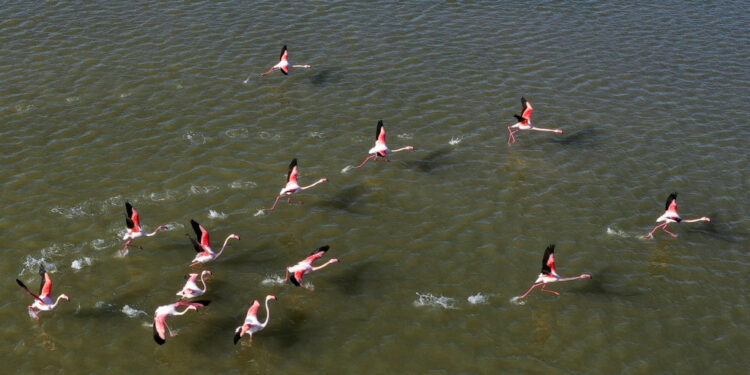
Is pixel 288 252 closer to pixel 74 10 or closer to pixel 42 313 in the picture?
pixel 42 313

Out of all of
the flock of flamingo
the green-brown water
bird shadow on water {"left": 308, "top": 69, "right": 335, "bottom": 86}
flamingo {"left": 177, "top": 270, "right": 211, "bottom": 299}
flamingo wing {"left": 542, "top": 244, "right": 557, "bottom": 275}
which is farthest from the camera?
bird shadow on water {"left": 308, "top": 69, "right": 335, "bottom": 86}

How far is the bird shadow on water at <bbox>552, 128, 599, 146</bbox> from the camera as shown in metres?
34.2

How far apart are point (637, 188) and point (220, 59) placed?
74.5ft

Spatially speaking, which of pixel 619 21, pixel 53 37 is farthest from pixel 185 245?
pixel 619 21

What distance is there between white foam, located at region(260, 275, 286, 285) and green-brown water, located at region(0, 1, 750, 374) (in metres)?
0.10

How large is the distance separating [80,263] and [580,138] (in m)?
22.3

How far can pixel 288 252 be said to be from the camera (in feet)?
87.4

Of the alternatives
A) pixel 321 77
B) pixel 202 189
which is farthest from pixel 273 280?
pixel 321 77

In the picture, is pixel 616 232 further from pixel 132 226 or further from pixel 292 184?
pixel 132 226

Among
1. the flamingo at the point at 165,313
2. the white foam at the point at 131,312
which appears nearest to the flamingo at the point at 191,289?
the flamingo at the point at 165,313

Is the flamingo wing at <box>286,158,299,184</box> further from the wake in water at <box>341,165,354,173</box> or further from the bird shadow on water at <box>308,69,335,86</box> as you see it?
the bird shadow on water at <box>308,69,335,86</box>

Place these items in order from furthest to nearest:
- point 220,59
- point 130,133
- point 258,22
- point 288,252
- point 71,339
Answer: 1. point 258,22
2. point 220,59
3. point 130,133
4. point 288,252
5. point 71,339

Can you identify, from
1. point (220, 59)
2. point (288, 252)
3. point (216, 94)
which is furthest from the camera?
point (220, 59)

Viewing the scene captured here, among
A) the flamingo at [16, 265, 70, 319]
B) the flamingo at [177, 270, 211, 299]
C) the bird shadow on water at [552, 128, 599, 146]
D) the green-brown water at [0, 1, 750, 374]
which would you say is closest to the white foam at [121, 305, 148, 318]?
the green-brown water at [0, 1, 750, 374]
